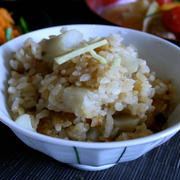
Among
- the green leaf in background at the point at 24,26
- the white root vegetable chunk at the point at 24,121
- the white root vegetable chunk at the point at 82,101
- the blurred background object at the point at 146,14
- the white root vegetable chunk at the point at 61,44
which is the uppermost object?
the white root vegetable chunk at the point at 61,44

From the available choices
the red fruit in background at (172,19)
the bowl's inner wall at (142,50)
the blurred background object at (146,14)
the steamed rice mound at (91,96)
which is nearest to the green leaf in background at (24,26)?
the blurred background object at (146,14)

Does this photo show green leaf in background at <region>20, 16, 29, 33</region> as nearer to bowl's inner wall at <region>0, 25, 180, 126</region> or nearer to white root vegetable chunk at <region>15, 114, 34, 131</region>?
bowl's inner wall at <region>0, 25, 180, 126</region>

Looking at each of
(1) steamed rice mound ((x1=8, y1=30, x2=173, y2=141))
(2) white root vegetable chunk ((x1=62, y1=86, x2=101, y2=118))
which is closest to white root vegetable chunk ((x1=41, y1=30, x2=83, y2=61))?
(1) steamed rice mound ((x1=8, y1=30, x2=173, y2=141))

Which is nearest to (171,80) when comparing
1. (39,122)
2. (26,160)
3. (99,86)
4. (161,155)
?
(161,155)

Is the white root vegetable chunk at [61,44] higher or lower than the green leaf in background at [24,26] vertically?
higher

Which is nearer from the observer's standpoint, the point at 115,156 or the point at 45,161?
the point at 115,156

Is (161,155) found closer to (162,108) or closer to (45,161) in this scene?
(162,108)

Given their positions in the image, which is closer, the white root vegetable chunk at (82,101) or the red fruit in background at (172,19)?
the white root vegetable chunk at (82,101)

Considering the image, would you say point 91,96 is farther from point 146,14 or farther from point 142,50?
point 146,14

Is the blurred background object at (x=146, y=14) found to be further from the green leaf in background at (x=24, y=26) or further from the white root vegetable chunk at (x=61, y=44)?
the white root vegetable chunk at (x=61, y=44)
